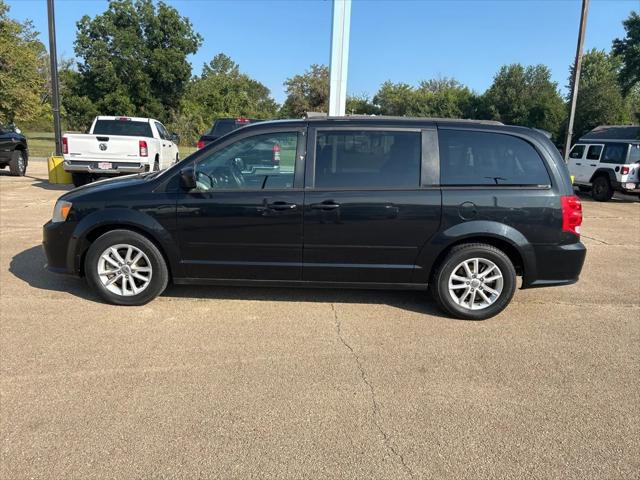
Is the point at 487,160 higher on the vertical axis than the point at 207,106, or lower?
lower

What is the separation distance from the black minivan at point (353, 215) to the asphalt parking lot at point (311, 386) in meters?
0.37

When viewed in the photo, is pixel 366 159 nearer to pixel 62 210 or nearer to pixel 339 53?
pixel 62 210

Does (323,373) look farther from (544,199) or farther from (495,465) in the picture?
(544,199)

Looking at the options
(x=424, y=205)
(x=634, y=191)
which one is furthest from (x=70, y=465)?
(x=634, y=191)

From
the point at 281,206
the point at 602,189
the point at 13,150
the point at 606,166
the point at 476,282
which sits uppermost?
the point at 606,166

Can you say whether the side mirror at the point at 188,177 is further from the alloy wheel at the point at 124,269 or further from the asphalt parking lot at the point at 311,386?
the asphalt parking lot at the point at 311,386

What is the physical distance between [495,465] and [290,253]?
2541 mm

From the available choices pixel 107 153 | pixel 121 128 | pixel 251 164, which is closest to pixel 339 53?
pixel 107 153

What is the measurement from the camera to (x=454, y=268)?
457 centimetres

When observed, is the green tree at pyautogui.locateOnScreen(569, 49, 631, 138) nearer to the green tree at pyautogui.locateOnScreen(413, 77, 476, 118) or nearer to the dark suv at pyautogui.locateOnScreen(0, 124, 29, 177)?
the green tree at pyautogui.locateOnScreen(413, 77, 476, 118)

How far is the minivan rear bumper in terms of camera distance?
179 inches

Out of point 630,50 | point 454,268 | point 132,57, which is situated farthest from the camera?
point 132,57

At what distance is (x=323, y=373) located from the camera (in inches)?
141

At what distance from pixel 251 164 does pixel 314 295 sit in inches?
59.6
